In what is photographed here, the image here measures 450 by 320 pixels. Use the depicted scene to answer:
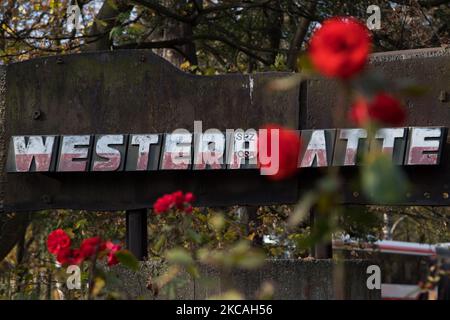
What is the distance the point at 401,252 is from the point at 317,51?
24.8 m

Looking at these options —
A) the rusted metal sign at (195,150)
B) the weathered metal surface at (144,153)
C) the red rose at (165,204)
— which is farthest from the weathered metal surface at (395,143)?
the red rose at (165,204)

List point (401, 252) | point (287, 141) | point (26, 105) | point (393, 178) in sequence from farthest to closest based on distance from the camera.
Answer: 1. point (401, 252)
2. point (26, 105)
3. point (287, 141)
4. point (393, 178)

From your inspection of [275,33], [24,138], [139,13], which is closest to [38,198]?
[24,138]

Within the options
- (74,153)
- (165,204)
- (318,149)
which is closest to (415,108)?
(318,149)

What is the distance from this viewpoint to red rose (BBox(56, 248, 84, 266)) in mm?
3480

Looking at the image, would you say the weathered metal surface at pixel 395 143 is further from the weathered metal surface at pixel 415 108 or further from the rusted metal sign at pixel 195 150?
the weathered metal surface at pixel 415 108

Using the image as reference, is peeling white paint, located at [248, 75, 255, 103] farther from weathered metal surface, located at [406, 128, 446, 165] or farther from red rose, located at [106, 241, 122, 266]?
red rose, located at [106, 241, 122, 266]

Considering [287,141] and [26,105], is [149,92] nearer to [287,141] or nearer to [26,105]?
[26,105]

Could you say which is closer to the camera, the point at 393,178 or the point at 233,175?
the point at 393,178

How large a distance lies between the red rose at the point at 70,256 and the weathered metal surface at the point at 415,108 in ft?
13.5

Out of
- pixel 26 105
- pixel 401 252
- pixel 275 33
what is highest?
pixel 275 33

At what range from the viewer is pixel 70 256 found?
3.53 meters

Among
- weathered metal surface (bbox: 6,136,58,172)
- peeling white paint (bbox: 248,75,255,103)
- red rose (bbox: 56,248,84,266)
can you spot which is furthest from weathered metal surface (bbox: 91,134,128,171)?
red rose (bbox: 56,248,84,266)

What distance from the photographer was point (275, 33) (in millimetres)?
15312
